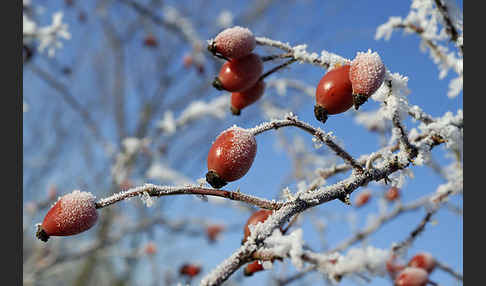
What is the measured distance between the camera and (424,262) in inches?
46.9

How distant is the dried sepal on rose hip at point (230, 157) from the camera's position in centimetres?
70

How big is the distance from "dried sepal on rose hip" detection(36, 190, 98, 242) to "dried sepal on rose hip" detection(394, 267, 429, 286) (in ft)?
2.79

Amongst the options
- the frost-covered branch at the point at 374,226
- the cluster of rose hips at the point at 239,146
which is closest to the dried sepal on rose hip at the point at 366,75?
the cluster of rose hips at the point at 239,146

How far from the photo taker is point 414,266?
1197 mm

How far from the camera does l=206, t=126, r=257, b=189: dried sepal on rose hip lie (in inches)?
27.5

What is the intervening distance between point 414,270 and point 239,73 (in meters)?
0.74

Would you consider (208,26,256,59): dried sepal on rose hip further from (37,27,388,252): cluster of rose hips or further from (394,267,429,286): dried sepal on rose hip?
(394,267,429,286): dried sepal on rose hip

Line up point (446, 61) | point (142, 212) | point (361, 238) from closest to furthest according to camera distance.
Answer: point (446, 61), point (361, 238), point (142, 212)

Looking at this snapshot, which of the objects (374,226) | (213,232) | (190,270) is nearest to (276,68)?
(374,226)

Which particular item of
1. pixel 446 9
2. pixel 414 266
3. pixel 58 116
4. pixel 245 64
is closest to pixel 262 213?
pixel 245 64

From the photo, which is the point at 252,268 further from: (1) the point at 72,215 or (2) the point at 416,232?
(2) the point at 416,232

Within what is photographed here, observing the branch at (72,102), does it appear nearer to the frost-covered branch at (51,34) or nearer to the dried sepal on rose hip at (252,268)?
the frost-covered branch at (51,34)

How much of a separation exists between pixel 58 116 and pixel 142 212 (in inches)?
93.1

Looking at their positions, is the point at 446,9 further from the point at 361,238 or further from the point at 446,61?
the point at 361,238
